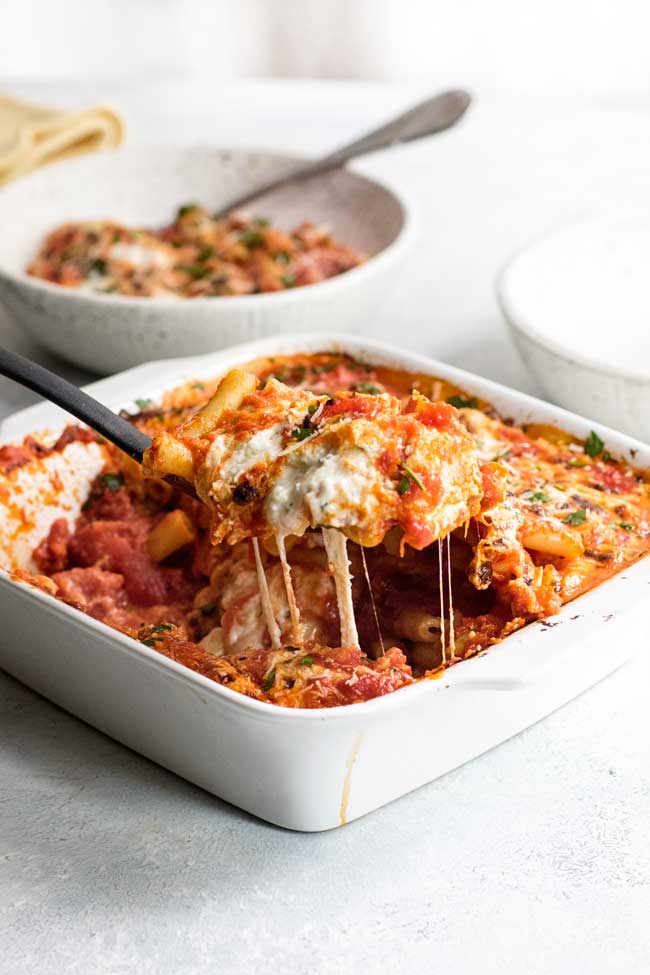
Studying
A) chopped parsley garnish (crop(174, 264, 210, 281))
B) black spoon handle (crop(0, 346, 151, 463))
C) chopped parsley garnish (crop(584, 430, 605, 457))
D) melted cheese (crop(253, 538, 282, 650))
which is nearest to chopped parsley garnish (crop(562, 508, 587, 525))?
chopped parsley garnish (crop(584, 430, 605, 457))

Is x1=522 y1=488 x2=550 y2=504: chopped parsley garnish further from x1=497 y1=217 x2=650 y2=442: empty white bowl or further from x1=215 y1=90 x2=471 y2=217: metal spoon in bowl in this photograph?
x1=215 y1=90 x2=471 y2=217: metal spoon in bowl

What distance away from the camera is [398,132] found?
3.51 m

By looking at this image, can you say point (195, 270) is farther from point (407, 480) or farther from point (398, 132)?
point (407, 480)

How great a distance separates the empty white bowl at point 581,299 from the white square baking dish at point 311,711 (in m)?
0.78

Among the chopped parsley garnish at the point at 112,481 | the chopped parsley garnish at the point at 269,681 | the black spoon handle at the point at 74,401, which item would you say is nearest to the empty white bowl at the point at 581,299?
the chopped parsley garnish at the point at 112,481

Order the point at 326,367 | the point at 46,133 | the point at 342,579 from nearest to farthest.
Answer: the point at 342,579 < the point at 326,367 < the point at 46,133

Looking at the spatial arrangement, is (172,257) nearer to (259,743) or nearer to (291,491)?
(291,491)

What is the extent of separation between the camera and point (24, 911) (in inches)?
66.9

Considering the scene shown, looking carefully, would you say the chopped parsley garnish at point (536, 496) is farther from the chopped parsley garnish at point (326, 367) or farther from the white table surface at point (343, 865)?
the chopped parsley garnish at point (326, 367)

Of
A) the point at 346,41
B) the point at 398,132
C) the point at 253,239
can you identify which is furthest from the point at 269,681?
the point at 346,41

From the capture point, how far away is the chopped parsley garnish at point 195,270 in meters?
3.23

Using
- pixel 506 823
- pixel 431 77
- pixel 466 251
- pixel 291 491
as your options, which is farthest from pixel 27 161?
pixel 431 77

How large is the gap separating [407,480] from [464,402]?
2.41ft

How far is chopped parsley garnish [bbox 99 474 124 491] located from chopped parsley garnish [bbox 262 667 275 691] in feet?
2.33
